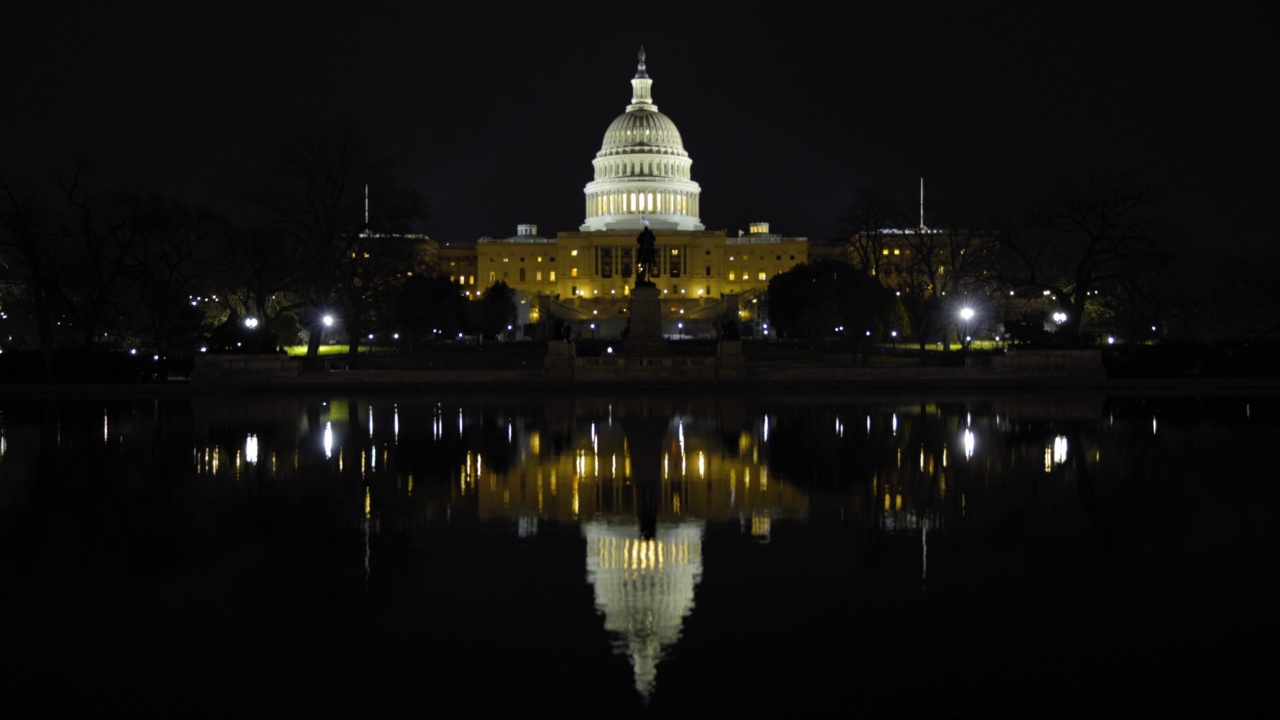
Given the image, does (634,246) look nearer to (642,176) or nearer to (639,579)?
(642,176)

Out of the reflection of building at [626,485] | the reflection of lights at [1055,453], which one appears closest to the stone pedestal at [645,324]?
the reflection of building at [626,485]

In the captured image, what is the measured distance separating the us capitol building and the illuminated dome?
0.37 feet

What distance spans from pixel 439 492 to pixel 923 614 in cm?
756

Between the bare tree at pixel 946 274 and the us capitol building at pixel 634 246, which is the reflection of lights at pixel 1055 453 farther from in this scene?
the us capitol building at pixel 634 246

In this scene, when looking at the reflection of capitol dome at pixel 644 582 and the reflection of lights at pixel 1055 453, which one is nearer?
the reflection of capitol dome at pixel 644 582

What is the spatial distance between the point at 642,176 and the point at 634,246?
35.6ft

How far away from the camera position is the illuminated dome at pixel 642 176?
140 metres

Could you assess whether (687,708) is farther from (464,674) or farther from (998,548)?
(998,548)

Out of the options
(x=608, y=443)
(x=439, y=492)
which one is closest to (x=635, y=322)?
(x=608, y=443)

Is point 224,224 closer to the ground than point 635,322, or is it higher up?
higher up

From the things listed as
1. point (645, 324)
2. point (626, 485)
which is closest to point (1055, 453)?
point (626, 485)

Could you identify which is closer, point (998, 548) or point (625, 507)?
point (998, 548)

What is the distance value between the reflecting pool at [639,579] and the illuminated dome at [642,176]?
12152 cm

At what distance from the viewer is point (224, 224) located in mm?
59062
